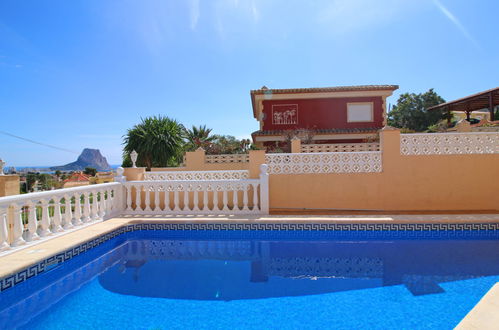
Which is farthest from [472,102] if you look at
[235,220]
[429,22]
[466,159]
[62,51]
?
[62,51]

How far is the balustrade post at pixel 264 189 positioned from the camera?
21.6 feet

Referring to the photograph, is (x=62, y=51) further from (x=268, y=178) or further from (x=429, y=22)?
(x=429, y=22)

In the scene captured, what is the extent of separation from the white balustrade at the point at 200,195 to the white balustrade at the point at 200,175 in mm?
355

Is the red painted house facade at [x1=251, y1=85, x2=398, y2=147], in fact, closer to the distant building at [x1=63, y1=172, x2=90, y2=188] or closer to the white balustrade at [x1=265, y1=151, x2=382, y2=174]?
the white balustrade at [x1=265, y1=151, x2=382, y2=174]

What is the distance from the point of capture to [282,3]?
936cm

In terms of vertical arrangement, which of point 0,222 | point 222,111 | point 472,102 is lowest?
point 0,222

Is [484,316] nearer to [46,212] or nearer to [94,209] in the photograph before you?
[46,212]

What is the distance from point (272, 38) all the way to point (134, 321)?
37.8ft

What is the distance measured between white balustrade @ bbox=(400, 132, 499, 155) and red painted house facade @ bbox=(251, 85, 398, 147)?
9911 millimetres

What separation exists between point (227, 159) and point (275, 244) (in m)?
7.39

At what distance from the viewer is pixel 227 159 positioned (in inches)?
490

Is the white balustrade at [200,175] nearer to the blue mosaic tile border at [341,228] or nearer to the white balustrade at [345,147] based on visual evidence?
the blue mosaic tile border at [341,228]

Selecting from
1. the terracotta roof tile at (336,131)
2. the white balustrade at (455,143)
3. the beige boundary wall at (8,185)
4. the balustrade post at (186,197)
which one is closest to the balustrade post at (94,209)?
the beige boundary wall at (8,185)

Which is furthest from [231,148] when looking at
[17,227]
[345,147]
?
[17,227]
